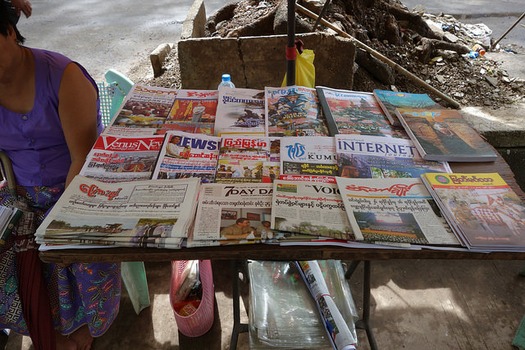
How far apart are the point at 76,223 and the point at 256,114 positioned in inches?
27.2

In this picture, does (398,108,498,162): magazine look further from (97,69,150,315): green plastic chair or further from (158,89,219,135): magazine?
(97,69,150,315): green plastic chair

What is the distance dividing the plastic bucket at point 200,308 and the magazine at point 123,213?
76 centimetres

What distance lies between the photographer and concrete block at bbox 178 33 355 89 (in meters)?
2.24

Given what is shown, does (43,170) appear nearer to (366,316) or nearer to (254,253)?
(254,253)

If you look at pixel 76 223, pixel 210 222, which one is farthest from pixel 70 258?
pixel 210 222

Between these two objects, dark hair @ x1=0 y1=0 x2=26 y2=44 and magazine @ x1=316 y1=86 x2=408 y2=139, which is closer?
dark hair @ x1=0 y1=0 x2=26 y2=44

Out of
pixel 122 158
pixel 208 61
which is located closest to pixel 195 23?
pixel 208 61

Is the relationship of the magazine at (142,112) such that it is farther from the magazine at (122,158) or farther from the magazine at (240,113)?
the magazine at (240,113)

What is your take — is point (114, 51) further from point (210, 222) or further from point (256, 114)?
point (210, 222)

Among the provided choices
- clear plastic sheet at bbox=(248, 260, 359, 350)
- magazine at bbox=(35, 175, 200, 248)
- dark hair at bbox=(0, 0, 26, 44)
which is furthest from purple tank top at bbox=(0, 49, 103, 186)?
clear plastic sheet at bbox=(248, 260, 359, 350)

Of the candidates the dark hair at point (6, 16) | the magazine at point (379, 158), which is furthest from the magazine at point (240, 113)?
the dark hair at point (6, 16)

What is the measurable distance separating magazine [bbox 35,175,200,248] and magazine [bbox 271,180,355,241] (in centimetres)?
21

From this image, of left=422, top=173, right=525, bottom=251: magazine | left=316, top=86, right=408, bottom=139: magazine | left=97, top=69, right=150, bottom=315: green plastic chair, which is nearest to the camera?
left=422, top=173, right=525, bottom=251: magazine

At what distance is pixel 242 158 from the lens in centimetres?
107
